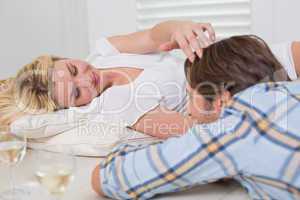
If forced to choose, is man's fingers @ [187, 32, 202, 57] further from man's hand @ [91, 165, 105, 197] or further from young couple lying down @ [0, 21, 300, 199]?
man's hand @ [91, 165, 105, 197]

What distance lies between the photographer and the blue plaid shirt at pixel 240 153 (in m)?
0.97

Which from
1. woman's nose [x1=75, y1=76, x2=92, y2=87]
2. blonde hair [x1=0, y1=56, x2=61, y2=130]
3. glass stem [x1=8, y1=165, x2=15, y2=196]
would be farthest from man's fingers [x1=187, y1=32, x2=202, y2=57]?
glass stem [x1=8, y1=165, x2=15, y2=196]

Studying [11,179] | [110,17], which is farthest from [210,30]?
[110,17]

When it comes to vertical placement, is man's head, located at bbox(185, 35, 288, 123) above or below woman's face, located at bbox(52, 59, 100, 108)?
above

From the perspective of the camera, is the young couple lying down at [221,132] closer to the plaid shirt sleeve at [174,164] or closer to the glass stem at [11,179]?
the plaid shirt sleeve at [174,164]

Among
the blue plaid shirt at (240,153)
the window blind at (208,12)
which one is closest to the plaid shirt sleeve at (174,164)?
the blue plaid shirt at (240,153)

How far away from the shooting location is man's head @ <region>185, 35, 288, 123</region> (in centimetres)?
109

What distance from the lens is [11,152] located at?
1.14m

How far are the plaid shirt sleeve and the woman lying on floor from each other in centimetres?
42

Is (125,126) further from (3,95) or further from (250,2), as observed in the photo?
(250,2)

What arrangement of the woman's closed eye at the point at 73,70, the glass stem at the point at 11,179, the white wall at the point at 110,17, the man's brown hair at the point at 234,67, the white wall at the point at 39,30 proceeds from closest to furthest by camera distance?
the man's brown hair at the point at 234,67
the glass stem at the point at 11,179
the woman's closed eye at the point at 73,70
the white wall at the point at 110,17
the white wall at the point at 39,30

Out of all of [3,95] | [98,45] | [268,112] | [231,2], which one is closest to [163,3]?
[231,2]

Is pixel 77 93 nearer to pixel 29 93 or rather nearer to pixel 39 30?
pixel 29 93

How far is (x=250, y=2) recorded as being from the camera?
7.30 feet
